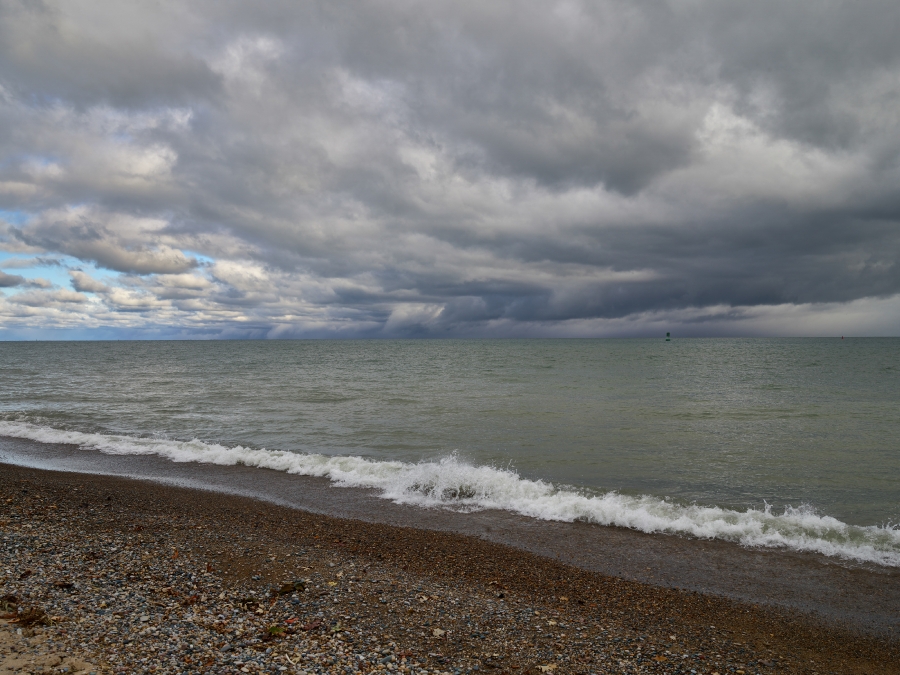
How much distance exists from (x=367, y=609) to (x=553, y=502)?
664 cm

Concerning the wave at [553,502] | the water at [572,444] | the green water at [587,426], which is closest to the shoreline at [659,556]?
the wave at [553,502]

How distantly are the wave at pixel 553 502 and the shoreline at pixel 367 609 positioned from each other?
2836 mm

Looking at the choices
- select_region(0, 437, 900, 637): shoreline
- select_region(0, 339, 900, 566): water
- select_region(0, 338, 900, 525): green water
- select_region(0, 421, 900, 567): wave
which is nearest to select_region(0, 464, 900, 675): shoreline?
select_region(0, 437, 900, 637): shoreline

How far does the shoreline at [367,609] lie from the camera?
534 centimetres

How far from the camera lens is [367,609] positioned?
638 centimetres

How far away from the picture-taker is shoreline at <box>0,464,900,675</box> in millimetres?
5340

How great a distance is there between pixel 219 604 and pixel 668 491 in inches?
443

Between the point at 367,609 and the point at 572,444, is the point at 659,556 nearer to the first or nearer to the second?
the point at 367,609

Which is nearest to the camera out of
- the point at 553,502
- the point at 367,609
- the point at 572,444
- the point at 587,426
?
the point at 367,609

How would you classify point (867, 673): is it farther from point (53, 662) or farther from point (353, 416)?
point (353, 416)

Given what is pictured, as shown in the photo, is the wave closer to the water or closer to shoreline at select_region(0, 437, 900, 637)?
the water

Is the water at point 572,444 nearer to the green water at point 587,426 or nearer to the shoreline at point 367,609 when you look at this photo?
the green water at point 587,426

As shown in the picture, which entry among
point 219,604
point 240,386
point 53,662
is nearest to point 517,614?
point 219,604

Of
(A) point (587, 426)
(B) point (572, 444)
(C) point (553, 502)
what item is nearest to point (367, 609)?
(C) point (553, 502)
